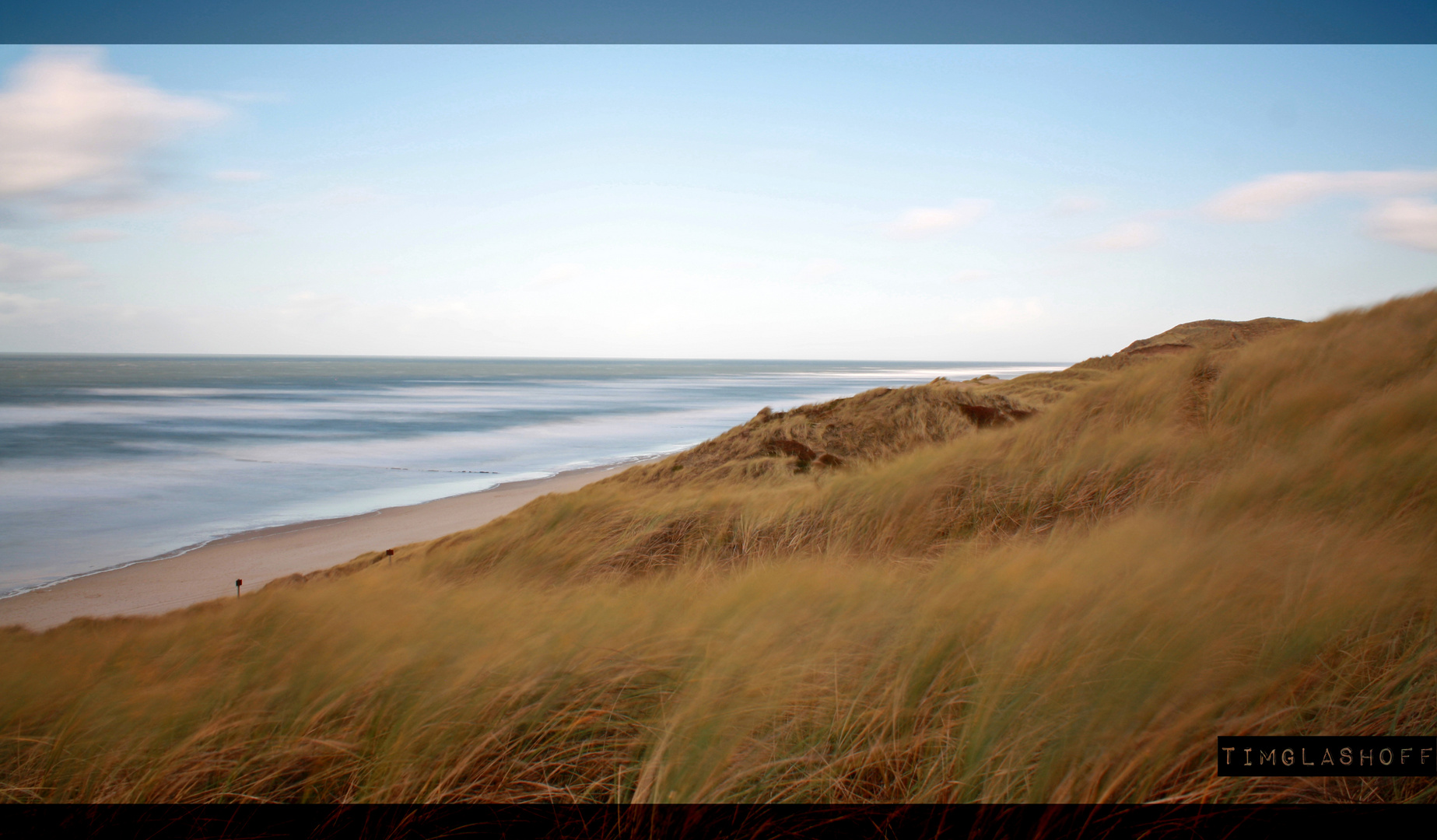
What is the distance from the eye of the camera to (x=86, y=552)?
1116 cm

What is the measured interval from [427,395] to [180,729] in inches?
2337

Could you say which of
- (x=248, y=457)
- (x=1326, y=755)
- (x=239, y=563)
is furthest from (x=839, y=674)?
(x=248, y=457)

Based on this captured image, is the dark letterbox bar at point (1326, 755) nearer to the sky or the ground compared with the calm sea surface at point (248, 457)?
nearer to the sky

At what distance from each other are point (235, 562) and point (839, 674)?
1099 cm

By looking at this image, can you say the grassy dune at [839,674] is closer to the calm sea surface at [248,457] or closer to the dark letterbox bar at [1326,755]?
the dark letterbox bar at [1326,755]

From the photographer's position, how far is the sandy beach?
849 cm

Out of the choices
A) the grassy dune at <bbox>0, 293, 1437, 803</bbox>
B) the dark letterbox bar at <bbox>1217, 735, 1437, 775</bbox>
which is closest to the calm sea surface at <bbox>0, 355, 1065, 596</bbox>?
the grassy dune at <bbox>0, 293, 1437, 803</bbox>

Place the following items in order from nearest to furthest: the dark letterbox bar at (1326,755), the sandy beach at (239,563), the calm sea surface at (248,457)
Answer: the dark letterbox bar at (1326,755)
the sandy beach at (239,563)
the calm sea surface at (248,457)

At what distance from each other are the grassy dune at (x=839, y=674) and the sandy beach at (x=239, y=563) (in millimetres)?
5205

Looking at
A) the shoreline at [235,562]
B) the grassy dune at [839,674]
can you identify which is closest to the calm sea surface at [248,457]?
the shoreline at [235,562]

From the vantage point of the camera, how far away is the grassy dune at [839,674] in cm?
208

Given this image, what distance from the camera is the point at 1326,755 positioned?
1.98 meters
